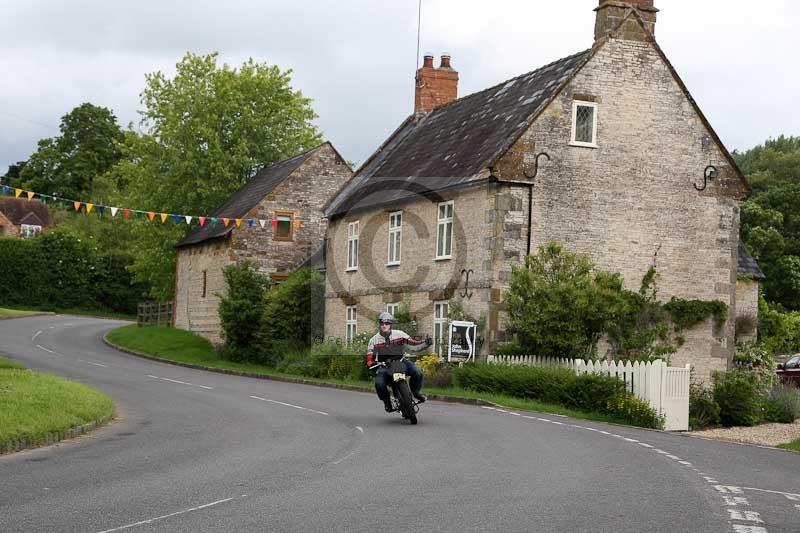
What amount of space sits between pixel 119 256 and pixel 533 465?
63768 millimetres

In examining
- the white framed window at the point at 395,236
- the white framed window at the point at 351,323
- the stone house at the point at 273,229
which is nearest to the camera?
the white framed window at the point at 395,236

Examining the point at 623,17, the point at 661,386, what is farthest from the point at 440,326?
the point at 623,17

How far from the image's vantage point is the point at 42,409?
17.8 meters

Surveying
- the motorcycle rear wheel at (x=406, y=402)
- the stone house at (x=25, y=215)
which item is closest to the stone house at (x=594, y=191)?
the motorcycle rear wheel at (x=406, y=402)

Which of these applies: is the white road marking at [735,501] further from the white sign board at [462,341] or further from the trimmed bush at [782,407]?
the white sign board at [462,341]

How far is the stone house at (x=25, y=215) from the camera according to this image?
119625 mm

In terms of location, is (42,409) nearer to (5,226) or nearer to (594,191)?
(594,191)

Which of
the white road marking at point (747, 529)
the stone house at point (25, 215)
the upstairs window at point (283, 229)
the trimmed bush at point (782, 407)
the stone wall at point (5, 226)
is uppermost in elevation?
the stone house at point (25, 215)

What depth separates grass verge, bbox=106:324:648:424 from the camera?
78.7 ft

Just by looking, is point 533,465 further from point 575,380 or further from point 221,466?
point 575,380

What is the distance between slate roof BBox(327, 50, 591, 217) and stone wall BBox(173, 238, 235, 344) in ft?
31.6

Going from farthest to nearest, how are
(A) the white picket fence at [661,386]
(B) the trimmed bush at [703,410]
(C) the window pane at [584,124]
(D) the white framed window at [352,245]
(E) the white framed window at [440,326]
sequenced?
(D) the white framed window at [352,245]
(C) the window pane at [584,124]
(E) the white framed window at [440,326]
(B) the trimmed bush at [703,410]
(A) the white picket fence at [661,386]

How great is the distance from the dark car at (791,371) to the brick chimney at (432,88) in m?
15.7

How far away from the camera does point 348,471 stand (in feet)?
40.6
